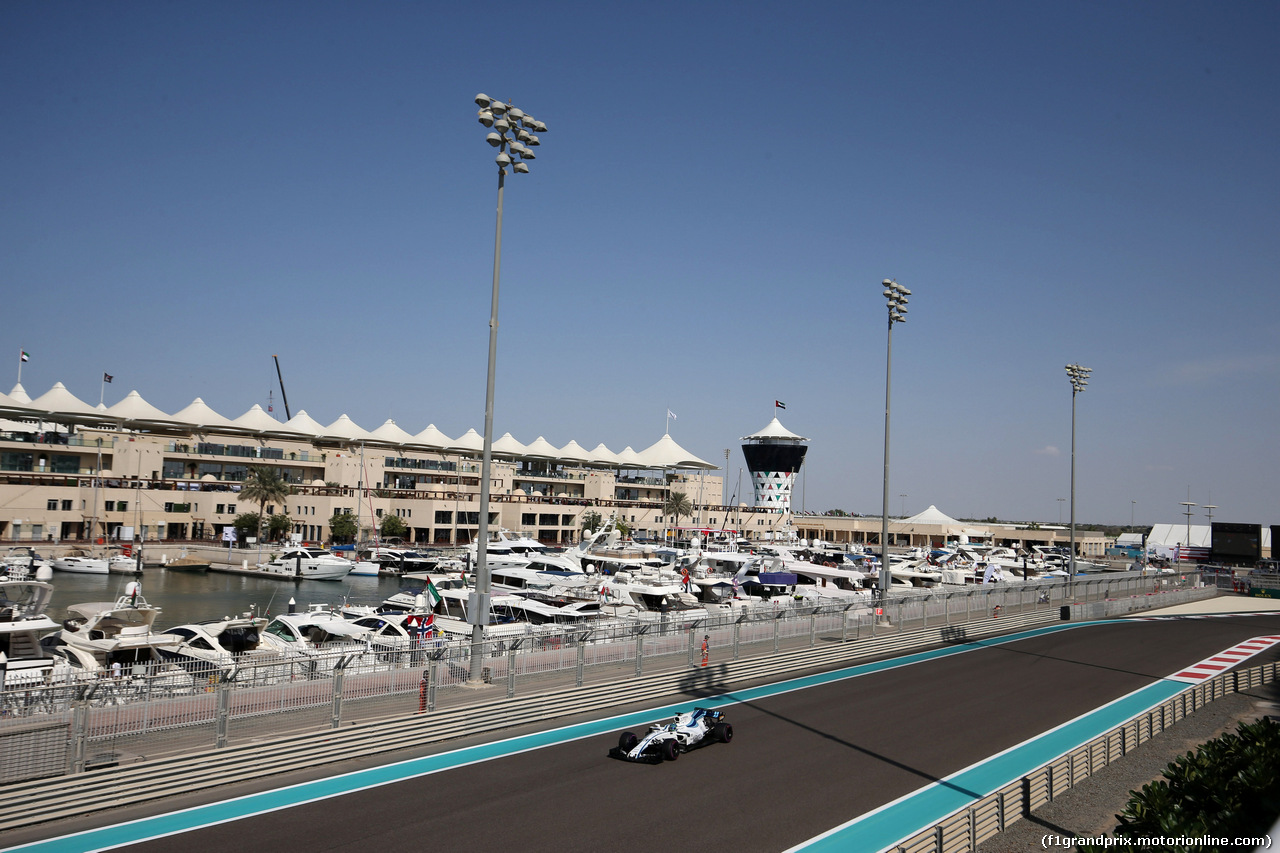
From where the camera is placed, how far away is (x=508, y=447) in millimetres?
124250

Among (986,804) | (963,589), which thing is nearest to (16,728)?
(986,804)

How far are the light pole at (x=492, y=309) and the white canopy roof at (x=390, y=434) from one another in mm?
95509

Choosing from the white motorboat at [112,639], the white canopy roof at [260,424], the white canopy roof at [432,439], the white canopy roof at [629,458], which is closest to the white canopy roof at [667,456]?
the white canopy roof at [629,458]

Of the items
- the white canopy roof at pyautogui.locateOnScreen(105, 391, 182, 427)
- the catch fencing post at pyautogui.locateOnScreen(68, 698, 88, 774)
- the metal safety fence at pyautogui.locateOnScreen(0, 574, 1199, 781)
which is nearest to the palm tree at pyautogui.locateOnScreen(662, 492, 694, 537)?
the white canopy roof at pyautogui.locateOnScreen(105, 391, 182, 427)

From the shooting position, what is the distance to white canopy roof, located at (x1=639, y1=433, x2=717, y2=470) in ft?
445

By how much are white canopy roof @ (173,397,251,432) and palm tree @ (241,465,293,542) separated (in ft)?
30.5

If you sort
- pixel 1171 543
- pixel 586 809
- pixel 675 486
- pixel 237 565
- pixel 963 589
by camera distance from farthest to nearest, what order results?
pixel 1171 543
pixel 675 486
pixel 237 565
pixel 963 589
pixel 586 809

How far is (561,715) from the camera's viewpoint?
20438mm

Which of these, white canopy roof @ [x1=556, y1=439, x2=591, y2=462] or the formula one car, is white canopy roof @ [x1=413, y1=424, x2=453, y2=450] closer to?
white canopy roof @ [x1=556, y1=439, x2=591, y2=462]

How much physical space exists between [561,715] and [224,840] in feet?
29.0

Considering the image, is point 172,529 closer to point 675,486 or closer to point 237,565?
point 237,565

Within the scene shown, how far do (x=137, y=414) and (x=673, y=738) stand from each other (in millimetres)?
98573

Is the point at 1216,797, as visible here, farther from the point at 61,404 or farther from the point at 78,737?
the point at 61,404

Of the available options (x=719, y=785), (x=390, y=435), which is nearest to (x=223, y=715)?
(x=719, y=785)
